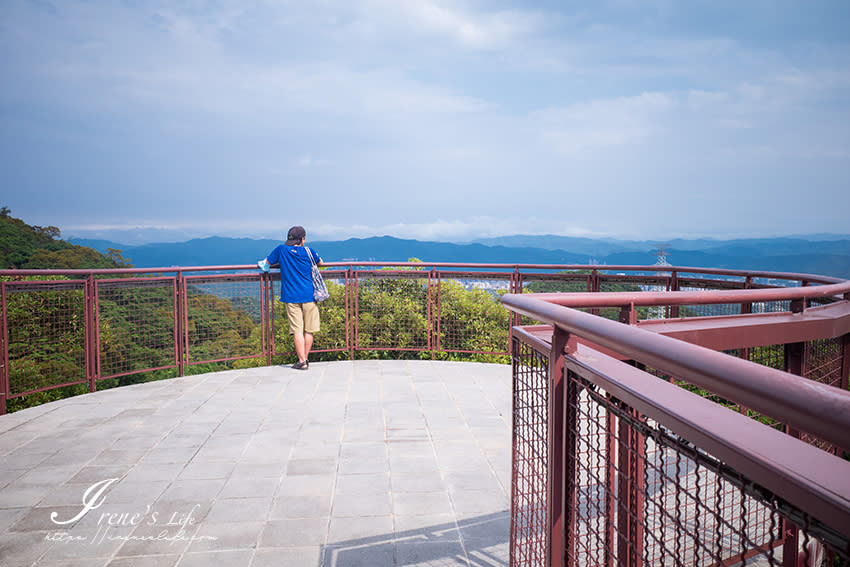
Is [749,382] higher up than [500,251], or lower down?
lower down

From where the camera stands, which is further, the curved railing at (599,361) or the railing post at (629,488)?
the railing post at (629,488)

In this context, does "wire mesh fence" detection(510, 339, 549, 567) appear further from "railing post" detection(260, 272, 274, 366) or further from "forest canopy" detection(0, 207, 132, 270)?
"forest canopy" detection(0, 207, 132, 270)

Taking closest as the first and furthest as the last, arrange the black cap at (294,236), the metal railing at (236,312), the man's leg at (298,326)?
the metal railing at (236,312) → the black cap at (294,236) → the man's leg at (298,326)

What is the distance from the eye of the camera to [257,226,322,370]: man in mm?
6637

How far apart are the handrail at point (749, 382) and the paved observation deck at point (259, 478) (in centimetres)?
205

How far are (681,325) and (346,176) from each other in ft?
245

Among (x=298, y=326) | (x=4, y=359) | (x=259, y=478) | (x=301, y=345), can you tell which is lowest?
(x=259, y=478)

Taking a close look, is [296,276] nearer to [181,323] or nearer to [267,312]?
[267,312]

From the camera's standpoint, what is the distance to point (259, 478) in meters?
3.58

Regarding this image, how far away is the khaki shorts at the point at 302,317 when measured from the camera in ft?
22.1

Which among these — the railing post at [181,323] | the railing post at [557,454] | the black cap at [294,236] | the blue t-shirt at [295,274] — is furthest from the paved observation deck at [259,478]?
the black cap at [294,236]

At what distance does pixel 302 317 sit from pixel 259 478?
3452 mm

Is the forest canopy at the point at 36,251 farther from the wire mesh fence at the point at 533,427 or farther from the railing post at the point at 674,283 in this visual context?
the wire mesh fence at the point at 533,427

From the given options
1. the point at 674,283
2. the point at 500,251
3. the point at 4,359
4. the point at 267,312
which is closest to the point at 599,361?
the point at 674,283
